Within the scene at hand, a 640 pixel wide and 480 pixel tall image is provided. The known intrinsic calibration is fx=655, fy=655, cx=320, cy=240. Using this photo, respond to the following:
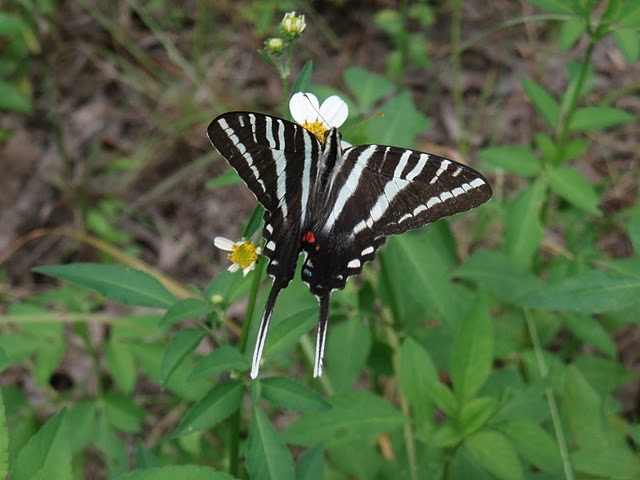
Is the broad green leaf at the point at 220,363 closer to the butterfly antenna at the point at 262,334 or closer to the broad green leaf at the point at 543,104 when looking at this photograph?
the butterfly antenna at the point at 262,334

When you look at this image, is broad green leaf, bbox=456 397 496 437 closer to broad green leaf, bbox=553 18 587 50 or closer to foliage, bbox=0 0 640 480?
foliage, bbox=0 0 640 480

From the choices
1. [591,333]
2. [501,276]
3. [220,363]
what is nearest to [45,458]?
[220,363]

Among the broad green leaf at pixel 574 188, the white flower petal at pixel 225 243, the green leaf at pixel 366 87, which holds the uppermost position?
the green leaf at pixel 366 87

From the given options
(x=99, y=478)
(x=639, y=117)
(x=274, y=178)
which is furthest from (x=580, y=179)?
(x=99, y=478)

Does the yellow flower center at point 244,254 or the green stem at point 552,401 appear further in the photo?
the green stem at point 552,401

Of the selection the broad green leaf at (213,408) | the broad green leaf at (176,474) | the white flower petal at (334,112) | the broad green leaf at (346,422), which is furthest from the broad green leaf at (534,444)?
the white flower petal at (334,112)

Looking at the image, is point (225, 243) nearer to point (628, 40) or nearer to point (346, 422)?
point (346, 422)
